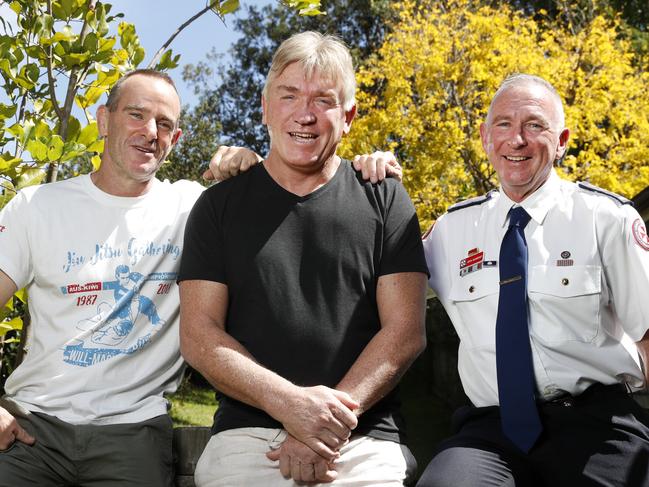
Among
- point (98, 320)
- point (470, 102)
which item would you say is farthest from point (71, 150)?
point (470, 102)

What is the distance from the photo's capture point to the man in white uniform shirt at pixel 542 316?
8.18ft

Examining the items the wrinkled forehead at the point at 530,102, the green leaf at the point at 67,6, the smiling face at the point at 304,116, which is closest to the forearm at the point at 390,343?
the smiling face at the point at 304,116

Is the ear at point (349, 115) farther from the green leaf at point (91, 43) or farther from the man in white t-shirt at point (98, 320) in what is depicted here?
the green leaf at point (91, 43)

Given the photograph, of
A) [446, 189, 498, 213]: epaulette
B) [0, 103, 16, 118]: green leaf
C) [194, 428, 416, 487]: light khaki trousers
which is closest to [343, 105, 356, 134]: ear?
[446, 189, 498, 213]: epaulette

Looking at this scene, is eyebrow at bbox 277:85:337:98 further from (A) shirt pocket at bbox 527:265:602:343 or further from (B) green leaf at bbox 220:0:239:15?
(B) green leaf at bbox 220:0:239:15

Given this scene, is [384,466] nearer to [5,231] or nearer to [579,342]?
[579,342]

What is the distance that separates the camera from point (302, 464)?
2.34m

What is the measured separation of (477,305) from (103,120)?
1.56m

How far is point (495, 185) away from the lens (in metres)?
14.0

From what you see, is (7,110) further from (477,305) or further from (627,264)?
(627,264)

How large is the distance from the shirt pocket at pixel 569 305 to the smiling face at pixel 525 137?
1.19 feet

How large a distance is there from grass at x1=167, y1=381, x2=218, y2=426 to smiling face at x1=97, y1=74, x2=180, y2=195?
8.02m

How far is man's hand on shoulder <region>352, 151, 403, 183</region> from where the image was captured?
109 inches

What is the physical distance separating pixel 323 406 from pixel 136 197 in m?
1.13
